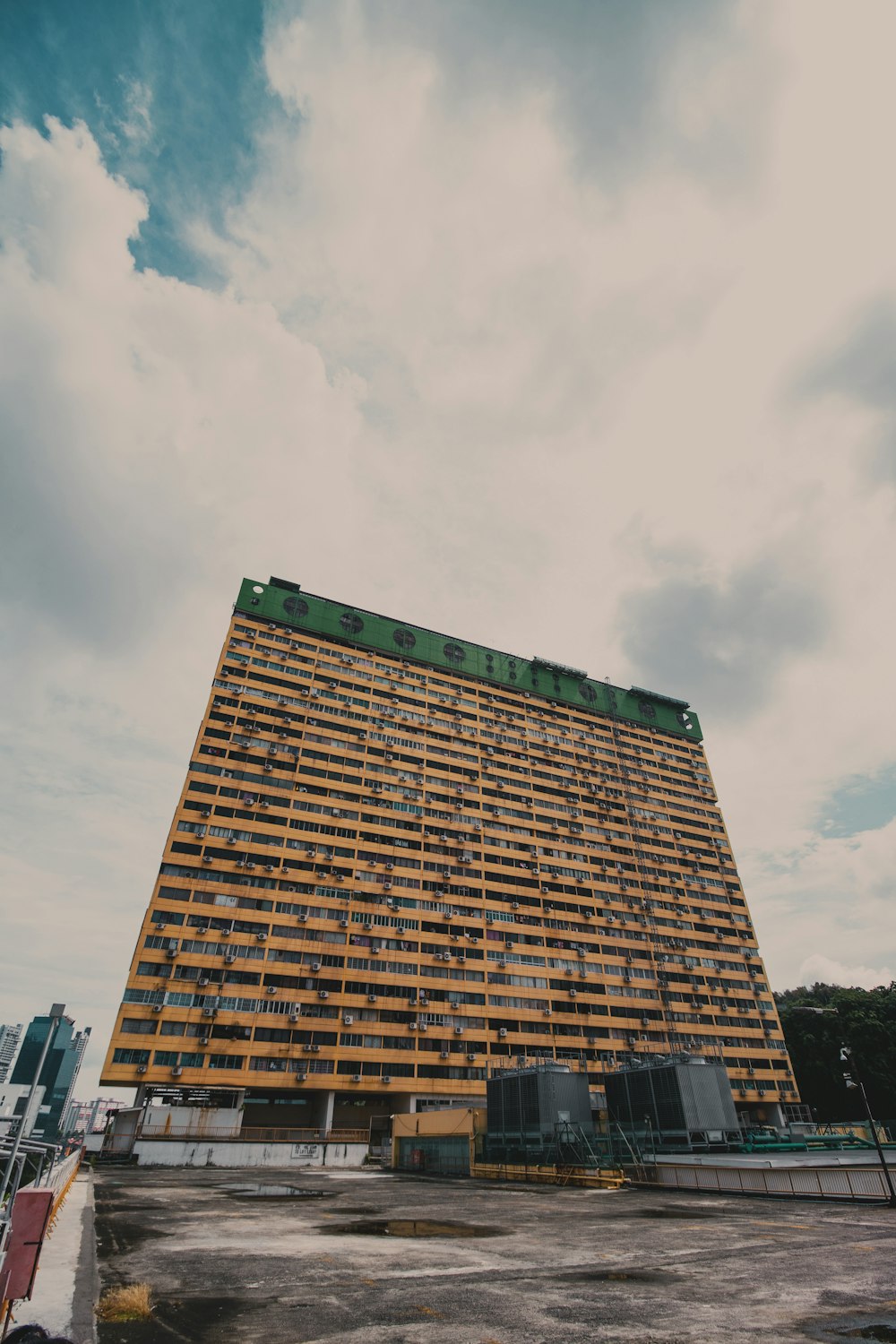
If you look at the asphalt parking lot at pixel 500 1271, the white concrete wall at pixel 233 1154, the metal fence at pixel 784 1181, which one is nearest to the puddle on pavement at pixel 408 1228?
the asphalt parking lot at pixel 500 1271

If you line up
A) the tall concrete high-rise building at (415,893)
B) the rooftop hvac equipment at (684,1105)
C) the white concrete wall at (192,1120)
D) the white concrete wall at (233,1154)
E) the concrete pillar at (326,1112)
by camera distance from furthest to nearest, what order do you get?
the tall concrete high-rise building at (415,893) → the concrete pillar at (326,1112) → the white concrete wall at (192,1120) → the white concrete wall at (233,1154) → the rooftop hvac equipment at (684,1105)

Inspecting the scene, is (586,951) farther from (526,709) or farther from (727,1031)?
(526,709)

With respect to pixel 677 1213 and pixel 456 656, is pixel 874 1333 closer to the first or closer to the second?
pixel 677 1213

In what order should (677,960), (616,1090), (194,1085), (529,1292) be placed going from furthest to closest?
(677,960), (194,1085), (616,1090), (529,1292)

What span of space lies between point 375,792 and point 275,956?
22963 mm

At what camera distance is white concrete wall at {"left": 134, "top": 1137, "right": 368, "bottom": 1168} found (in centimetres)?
5047

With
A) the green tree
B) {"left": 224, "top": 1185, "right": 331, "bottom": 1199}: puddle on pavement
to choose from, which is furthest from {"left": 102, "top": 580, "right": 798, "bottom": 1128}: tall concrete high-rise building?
{"left": 224, "top": 1185, "right": 331, "bottom": 1199}: puddle on pavement

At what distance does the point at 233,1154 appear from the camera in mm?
51438

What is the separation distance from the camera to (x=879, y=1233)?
62.5 feet

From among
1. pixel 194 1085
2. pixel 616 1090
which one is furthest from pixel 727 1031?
pixel 194 1085

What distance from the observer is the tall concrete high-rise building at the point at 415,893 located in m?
64.0

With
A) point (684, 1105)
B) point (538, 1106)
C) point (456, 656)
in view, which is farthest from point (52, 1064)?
point (684, 1105)

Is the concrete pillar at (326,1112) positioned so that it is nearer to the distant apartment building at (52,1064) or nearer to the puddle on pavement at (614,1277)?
the puddle on pavement at (614,1277)

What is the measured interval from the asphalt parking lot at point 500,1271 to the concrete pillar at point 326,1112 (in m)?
42.1
